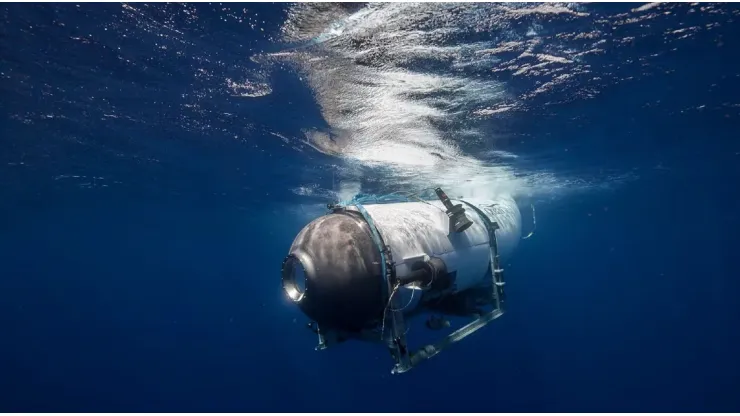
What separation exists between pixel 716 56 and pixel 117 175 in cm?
2307

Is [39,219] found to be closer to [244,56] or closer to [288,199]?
[288,199]

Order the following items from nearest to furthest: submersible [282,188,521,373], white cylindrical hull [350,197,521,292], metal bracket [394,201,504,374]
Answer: submersible [282,188,521,373], metal bracket [394,201,504,374], white cylindrical hull [350,197,521,292]

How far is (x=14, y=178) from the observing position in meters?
18.1

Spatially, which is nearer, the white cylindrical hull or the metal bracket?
the metal bracket

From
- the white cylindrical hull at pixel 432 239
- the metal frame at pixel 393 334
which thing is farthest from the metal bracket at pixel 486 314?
the white cylindrical hull at pixel 432 239

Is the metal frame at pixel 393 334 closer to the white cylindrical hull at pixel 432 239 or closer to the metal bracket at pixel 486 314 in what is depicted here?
the metal bracket at pixel 486 314

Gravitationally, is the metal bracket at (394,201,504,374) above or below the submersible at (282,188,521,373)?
below

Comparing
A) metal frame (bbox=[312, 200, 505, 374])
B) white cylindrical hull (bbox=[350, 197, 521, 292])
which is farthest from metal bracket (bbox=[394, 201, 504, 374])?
white cylindrical hull (bbox=[350, 197, 521, 292])

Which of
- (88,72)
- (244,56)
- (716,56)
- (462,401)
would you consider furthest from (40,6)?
(462,401)

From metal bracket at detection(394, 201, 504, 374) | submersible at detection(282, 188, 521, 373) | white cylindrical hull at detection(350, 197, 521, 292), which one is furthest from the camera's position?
white cylindrical hull at detection(350, 197, 521, 292)

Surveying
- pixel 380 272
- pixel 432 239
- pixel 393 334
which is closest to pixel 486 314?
pixel 432 239

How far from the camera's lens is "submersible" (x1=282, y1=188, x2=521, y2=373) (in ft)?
15.3

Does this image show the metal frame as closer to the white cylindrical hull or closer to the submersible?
the submersible

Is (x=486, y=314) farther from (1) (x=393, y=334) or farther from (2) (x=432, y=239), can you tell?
(1) (x=393, y=334)
